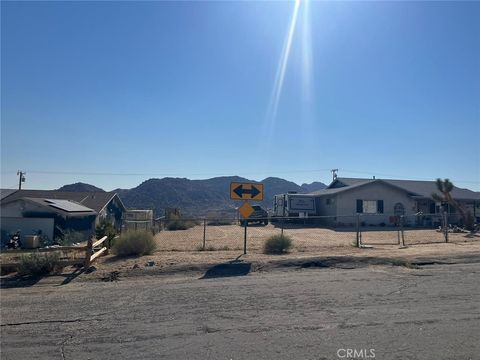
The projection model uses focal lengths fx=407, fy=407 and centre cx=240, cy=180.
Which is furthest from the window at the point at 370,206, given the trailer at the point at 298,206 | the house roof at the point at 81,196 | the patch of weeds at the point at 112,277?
the patch of weeds at the point at 112,277

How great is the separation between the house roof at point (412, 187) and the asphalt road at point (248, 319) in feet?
97.6

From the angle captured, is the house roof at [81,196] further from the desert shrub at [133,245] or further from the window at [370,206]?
the window at [370,206]

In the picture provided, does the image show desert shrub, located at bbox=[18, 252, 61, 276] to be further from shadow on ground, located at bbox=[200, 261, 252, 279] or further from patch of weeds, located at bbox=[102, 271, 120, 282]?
shadow on ground, located at bbox=[200, 261, 252, 279]

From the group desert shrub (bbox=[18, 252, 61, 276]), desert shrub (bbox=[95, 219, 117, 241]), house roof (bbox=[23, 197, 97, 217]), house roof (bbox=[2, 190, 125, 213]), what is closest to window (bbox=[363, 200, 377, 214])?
house roof (bbox=[2, 190, 125, 213])

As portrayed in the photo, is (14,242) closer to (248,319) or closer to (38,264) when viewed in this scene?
(38,264)

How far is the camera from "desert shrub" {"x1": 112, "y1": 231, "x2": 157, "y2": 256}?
14094 mm

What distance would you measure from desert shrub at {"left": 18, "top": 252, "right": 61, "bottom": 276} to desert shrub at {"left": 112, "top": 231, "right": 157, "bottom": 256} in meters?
2.97

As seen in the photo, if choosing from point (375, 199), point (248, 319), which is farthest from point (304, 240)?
point (375, 199)

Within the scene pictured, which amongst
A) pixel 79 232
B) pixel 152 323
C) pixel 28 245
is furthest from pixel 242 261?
pixel 79 232

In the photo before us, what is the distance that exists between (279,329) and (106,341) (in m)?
2.41

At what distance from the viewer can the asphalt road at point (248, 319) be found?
16.8 ft

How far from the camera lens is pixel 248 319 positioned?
6.41m

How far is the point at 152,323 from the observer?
6.29 meters

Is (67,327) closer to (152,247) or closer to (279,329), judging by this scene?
(279,329)
